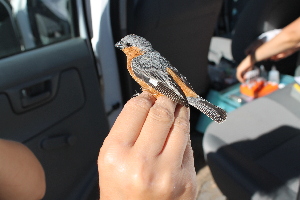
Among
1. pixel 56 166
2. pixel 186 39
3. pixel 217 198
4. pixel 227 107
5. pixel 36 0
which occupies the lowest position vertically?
pixel 217 198

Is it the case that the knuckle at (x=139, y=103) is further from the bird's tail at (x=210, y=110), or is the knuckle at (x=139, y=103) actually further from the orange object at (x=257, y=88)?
the orange object at (x=257, y=88)

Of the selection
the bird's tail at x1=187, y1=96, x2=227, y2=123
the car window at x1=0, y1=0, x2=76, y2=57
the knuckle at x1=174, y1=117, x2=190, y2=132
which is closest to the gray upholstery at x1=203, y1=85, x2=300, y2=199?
the bird's tail at x1=187, y1=96, x2=227, y2=123

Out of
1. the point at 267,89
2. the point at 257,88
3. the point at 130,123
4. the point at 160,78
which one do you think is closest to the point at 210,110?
the point at 160,78

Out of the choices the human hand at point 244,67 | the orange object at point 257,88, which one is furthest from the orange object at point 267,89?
the human hand at point 244,67

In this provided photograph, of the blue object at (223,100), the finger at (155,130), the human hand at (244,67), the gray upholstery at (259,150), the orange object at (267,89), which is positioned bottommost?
the blue object at (223,100)

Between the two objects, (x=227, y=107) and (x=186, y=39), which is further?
(x=227, y=107)

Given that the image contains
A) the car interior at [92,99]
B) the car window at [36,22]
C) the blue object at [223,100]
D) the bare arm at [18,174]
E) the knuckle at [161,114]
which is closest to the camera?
the knuckle at [161,114]

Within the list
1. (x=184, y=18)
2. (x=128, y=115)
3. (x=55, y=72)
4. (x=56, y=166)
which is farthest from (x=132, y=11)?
(x=128, y=115)

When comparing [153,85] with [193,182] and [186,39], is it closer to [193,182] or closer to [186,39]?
[193,182]
